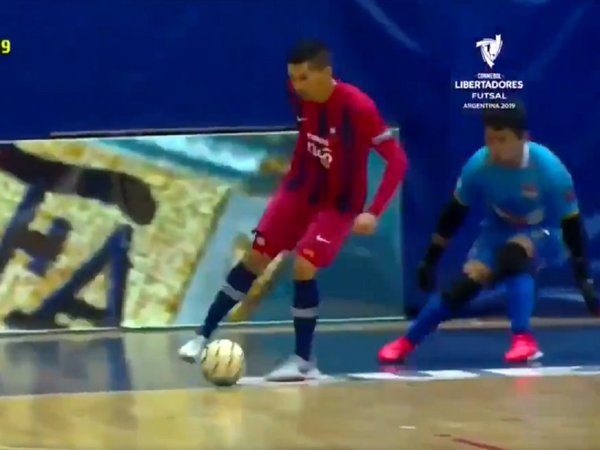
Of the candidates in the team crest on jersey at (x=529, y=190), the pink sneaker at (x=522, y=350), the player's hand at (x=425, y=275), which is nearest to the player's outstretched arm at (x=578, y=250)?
the team crest on jersey at (x=529, y=190)

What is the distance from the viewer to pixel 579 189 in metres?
8.02

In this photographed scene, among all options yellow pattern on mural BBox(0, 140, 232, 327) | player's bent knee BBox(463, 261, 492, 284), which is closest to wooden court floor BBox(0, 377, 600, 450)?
player's bent knee BBox(463, 261, 492, 284)

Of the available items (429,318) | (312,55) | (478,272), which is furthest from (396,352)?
(312,55)

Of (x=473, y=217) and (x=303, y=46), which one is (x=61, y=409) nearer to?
(x=303, y=46)

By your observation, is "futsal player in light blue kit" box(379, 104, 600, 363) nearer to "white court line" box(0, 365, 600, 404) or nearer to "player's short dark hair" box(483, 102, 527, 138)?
"player's short dark hair" box(483, 102, 527, 138)

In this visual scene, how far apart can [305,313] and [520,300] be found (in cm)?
103

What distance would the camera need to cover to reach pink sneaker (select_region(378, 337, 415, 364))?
626 centimetres

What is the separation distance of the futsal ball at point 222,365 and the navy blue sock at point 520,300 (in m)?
1.39

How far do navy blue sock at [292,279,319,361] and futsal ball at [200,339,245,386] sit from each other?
38 centimetres

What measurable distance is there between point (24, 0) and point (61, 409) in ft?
10.8

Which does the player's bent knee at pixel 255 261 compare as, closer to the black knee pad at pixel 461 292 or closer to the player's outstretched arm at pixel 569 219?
the black knee pad at pixel 461 292

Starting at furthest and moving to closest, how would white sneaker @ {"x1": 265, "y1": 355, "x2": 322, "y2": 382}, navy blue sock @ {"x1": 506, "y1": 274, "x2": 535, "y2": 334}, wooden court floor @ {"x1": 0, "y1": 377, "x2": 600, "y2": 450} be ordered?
navy blue sock @ {"x1": 506, "y1": 274, "x2": 535, "y2": 334}, white sneaker @ {"x1": 265, "y1": 355, "x2": 322, "y2": 382}, wooden court floor @ {"x1": 0, "y1": 377, "x2": 600, "y2": 450}

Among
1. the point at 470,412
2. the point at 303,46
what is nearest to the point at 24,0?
the point at 303,46

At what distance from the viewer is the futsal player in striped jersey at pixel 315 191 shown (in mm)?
5852
